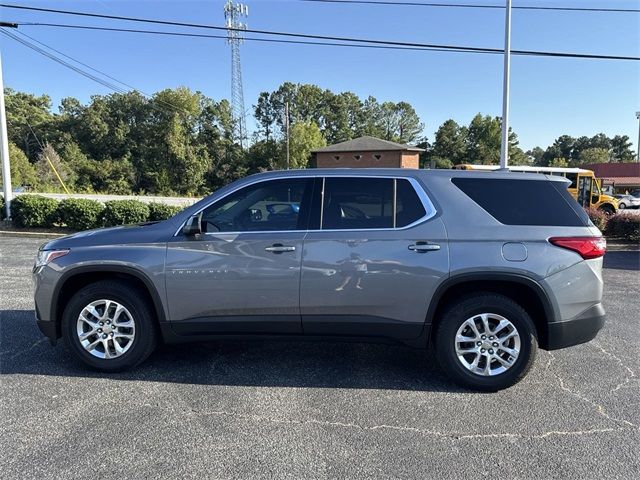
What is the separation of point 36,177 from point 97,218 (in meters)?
38.4

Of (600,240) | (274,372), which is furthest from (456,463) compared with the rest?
(600,240)

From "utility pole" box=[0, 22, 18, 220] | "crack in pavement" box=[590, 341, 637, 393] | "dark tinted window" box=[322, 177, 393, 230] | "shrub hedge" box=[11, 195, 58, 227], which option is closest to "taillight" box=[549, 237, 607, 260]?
"crack in pavement" box=[590, 341, 637, 393]

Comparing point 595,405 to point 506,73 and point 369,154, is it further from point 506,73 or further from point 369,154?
point 369,154

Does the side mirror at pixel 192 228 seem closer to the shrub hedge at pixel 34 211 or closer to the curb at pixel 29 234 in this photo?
the curb at pixel 29 234

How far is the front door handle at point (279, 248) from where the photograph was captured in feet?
12.3

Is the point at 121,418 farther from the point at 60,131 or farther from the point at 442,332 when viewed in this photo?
the point at 60,131

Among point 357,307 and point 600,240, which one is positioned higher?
point 600,240

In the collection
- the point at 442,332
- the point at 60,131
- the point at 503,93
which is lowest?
the point at 442,332

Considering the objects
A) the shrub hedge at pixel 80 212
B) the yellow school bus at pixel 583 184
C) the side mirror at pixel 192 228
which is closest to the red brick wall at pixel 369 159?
the yellow school bus at pixel 583 184

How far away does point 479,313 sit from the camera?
372 centimetres

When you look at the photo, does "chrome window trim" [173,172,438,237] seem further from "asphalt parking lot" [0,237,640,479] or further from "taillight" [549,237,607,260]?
"asphalt parking lot" [0,237,640,479]

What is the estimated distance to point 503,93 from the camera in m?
14.3

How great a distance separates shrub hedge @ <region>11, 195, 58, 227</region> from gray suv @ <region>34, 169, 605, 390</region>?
11.2 metres

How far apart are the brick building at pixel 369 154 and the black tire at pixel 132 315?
124ft
